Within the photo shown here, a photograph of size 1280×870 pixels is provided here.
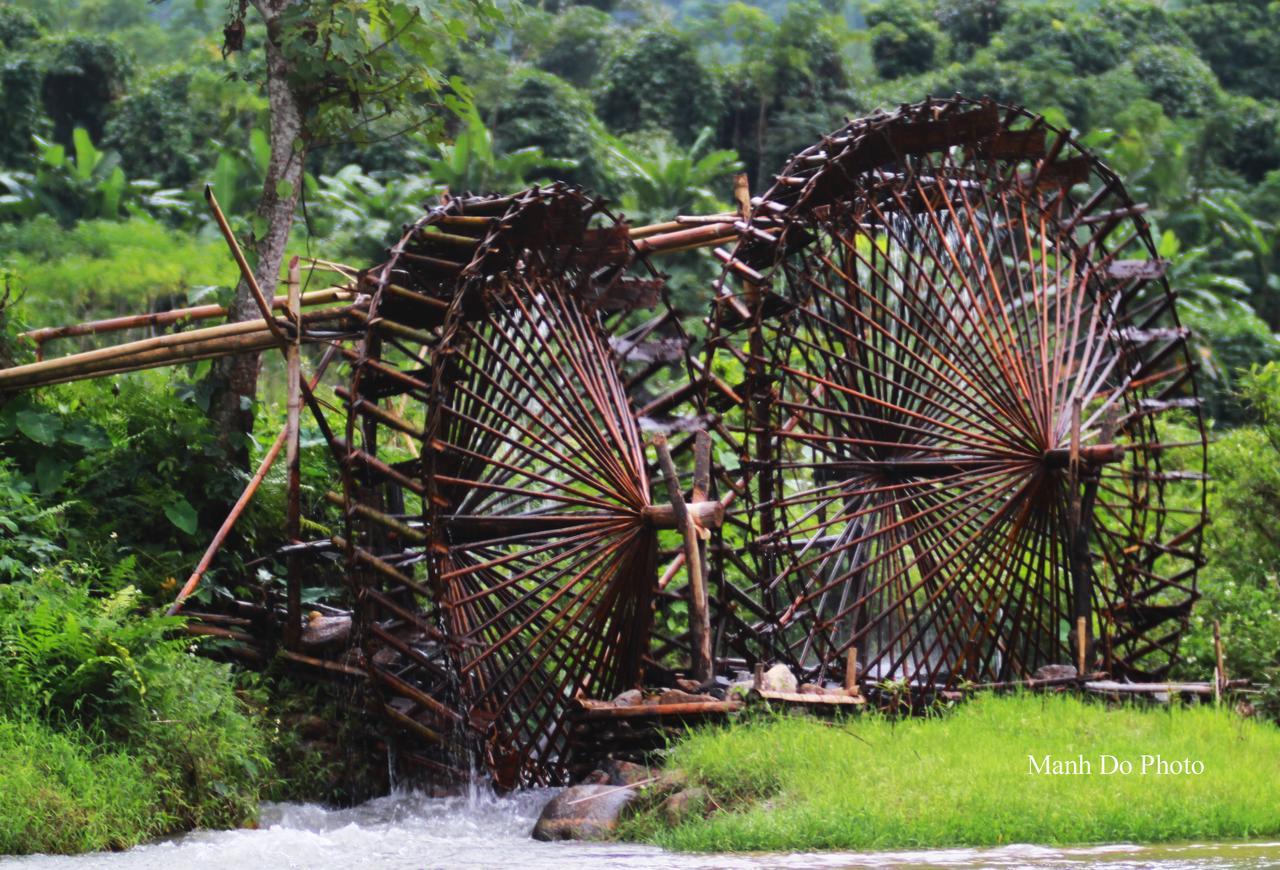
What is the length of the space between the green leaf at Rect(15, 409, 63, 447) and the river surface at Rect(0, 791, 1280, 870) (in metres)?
3.80

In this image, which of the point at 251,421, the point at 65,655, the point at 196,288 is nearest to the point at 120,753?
the point at 65,655

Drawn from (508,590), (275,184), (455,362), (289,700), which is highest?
(275,184)

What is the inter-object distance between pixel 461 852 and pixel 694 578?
2.57 meters

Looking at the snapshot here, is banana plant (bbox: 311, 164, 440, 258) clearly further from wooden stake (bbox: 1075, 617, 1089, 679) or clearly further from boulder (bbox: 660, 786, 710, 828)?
boulder (bbox: 660, 786, 710, 828)

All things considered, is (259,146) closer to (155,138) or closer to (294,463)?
(155,138)

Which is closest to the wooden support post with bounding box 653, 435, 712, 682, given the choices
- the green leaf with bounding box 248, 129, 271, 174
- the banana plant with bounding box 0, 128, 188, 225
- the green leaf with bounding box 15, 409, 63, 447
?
the green leaf with bounding box 15, 409, 63, 447

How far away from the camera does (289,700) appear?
41.5 ft

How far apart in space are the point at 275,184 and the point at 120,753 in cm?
545

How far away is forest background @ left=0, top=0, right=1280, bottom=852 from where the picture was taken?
10.8 metres

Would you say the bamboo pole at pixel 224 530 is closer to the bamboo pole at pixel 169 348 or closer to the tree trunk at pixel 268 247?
the bamboo pole at pixel 169 348

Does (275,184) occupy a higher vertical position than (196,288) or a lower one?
higher

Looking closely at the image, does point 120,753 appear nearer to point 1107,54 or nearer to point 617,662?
point 617,662

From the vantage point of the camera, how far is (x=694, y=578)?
11.4m

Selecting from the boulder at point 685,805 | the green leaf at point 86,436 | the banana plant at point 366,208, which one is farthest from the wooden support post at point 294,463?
the banana plant at point 366,208
